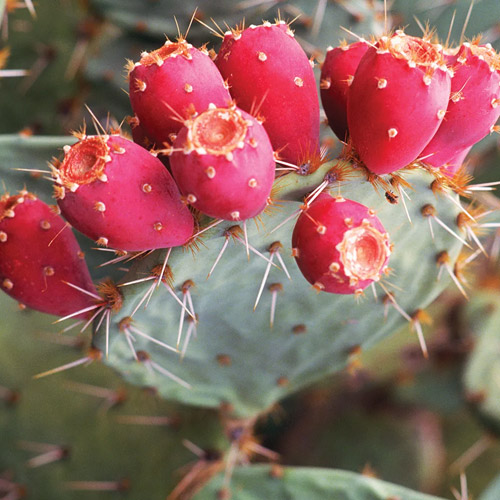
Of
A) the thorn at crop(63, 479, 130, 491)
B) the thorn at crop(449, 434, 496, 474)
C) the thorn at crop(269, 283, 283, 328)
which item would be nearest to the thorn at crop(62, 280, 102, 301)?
the thorn at crop(269, 283, 283, 328)

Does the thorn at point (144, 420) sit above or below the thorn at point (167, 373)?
below

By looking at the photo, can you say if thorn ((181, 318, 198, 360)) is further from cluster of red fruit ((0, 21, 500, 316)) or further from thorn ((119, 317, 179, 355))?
cluster of red fruit ((0, 21, 500, 316))

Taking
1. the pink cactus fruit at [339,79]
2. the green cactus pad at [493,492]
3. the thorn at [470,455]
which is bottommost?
the thorn at [470,455]

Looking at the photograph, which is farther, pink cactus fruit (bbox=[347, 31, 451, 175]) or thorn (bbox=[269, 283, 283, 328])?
thorn (bbox=[269, 283, 283, 328])

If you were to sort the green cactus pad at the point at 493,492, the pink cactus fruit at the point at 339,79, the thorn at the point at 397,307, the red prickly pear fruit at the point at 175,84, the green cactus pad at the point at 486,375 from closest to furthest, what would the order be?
the red prickly pear fruit at the point at 175,84 → the pink cactus fruit at the point at 339,79 → the thorn at the point at 397,307 → the green cactus pad at the point at 493,492 → the green cactus pad at the point at 486,375

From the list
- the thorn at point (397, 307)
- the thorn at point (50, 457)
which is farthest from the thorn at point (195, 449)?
the thorn at point (397, 307)

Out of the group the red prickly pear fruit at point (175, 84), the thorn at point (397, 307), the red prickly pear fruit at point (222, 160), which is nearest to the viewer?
the red prickly pear fruit at point (222, 160)

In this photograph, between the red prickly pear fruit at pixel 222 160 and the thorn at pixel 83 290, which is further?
the thorn at pixel 83 290

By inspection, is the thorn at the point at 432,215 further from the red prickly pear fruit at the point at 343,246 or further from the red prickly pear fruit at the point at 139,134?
the red prickly pear fruit at the point at 139,134
